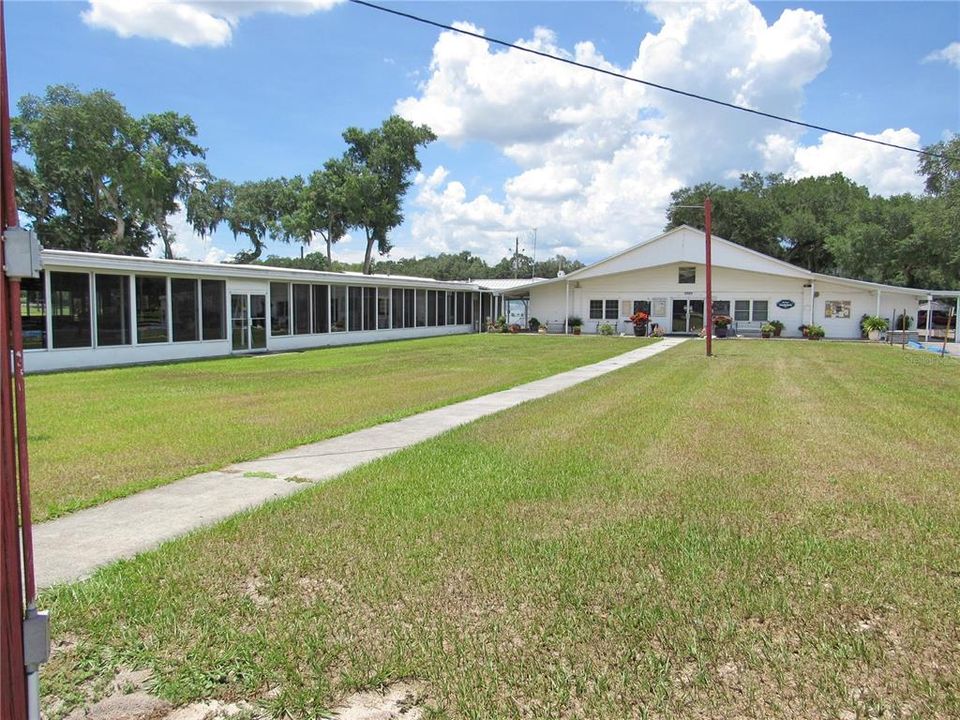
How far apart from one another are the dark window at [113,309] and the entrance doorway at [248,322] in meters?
3.84

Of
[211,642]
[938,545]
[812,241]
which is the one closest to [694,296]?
[812,241]

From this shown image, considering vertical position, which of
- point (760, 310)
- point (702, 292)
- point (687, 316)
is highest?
point (702, 292)

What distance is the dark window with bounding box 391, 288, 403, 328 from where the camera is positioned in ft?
Answer: 100

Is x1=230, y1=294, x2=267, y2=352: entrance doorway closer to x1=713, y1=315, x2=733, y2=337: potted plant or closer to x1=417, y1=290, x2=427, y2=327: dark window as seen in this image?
x1=417, y1=290, x2=427, y2=327: dark window

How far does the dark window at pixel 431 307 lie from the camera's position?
33750mm

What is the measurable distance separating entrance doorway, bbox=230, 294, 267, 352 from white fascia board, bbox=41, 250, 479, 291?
743mm

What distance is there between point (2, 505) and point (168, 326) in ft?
59.4

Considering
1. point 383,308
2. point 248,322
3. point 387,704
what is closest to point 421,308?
point 383,308

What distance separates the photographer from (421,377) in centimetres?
1482

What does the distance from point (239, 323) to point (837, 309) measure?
2841cm

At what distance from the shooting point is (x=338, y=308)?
86.5ft

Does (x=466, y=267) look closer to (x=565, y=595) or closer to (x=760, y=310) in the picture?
(x=760, y=310)

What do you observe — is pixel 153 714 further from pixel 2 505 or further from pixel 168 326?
pixel 168 326

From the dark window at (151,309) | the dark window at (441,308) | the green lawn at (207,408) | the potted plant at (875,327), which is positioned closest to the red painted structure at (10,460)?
the green lawn at (207,408)
